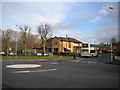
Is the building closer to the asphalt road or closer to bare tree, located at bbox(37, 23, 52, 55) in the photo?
bare tree, located at bbox(37, 23, 52, 55)

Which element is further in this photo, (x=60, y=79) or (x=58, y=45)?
(x=58, y=45)

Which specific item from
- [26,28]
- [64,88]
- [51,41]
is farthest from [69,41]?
[64,88]

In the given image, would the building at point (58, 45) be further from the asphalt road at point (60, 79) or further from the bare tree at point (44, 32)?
the asphalt road at point (60, 79)

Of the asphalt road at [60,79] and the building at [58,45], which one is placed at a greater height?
the building at [58,45]

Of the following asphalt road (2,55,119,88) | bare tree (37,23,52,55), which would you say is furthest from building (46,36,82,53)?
asphalt road (2,55,119,88)

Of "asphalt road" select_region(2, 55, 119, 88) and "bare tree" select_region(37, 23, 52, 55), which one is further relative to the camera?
"bare tree" select_region(37, 23, 52, 55)

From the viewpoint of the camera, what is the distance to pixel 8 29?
54438 mm

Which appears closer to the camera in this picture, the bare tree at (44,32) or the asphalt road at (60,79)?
the asphalt road at (60,79)

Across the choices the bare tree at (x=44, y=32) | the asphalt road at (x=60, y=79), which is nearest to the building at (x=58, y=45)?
the bare tree at (x=44, y=32)

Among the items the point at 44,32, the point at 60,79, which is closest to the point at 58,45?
the point at 44,32

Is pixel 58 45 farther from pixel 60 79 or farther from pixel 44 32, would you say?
pixel 60 79

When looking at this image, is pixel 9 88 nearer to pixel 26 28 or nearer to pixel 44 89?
pixel 44 89

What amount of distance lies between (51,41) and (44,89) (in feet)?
201

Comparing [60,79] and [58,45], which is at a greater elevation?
[58,45]
